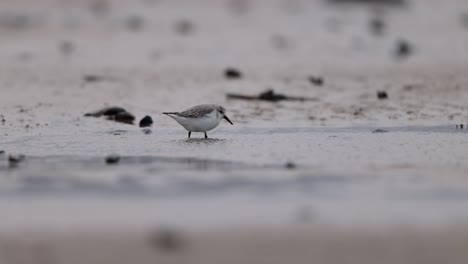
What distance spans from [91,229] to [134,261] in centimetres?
74

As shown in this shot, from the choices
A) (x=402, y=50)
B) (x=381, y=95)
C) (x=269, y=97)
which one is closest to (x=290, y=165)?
(x=269, y=97)

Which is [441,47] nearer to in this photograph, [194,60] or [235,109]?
[194,60]

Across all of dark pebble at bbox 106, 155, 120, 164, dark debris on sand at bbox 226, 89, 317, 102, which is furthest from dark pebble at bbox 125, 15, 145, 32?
dark pebble at bbox 106, 155, 120, 164

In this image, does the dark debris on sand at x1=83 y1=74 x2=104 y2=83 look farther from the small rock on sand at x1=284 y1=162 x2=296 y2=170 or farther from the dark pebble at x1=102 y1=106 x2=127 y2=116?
the small rock on sand at x1=284 y1=162 x2=296 y2=170

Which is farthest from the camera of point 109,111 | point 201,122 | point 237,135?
point 109,111

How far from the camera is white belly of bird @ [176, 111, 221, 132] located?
1111 centimetres

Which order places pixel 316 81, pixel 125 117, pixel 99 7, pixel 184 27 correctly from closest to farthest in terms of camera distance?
pixel 125 117, pixel 316 81, pixel 184 27, pixel 99 7

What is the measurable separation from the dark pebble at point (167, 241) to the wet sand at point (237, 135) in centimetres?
5

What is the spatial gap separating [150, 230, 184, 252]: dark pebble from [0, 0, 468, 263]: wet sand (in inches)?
2.2

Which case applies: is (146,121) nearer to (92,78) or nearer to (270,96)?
(270,96)

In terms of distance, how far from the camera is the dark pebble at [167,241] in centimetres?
570

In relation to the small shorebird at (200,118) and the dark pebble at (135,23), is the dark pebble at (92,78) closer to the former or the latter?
the dark pebble at (135,23)

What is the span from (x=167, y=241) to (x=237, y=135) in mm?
6012

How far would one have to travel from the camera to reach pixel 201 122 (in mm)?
11102
